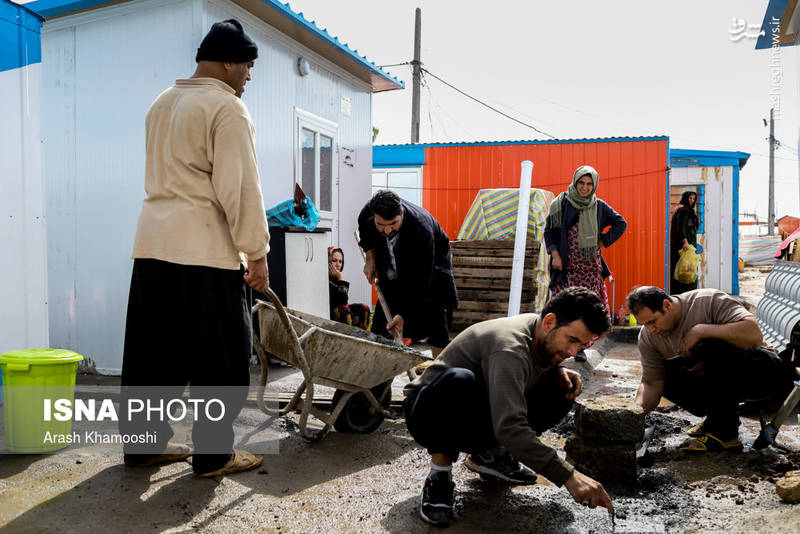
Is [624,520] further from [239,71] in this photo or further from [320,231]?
[320,231]

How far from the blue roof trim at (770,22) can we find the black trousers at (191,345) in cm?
625

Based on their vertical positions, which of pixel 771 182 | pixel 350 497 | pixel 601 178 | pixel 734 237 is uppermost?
pixel 771 182

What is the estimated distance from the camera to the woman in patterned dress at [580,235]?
6.14 metres

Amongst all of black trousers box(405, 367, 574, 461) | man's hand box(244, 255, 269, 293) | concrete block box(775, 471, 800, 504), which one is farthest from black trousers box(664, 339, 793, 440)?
man's hand box(244, 255, 269, 293)

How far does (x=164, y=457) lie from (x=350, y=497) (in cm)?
96

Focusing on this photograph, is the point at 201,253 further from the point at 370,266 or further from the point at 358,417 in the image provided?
the point at 370,266

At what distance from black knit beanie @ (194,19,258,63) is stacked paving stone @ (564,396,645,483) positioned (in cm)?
245

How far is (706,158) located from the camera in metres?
12.5

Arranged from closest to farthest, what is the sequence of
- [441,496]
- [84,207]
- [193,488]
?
[441,496], [193,488], [84,207]

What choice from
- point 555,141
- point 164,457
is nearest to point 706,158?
point 555,141

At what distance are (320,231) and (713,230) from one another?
30.8ft

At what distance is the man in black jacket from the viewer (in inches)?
172

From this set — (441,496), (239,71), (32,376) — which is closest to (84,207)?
(32,376)

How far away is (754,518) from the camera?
2574 mm
